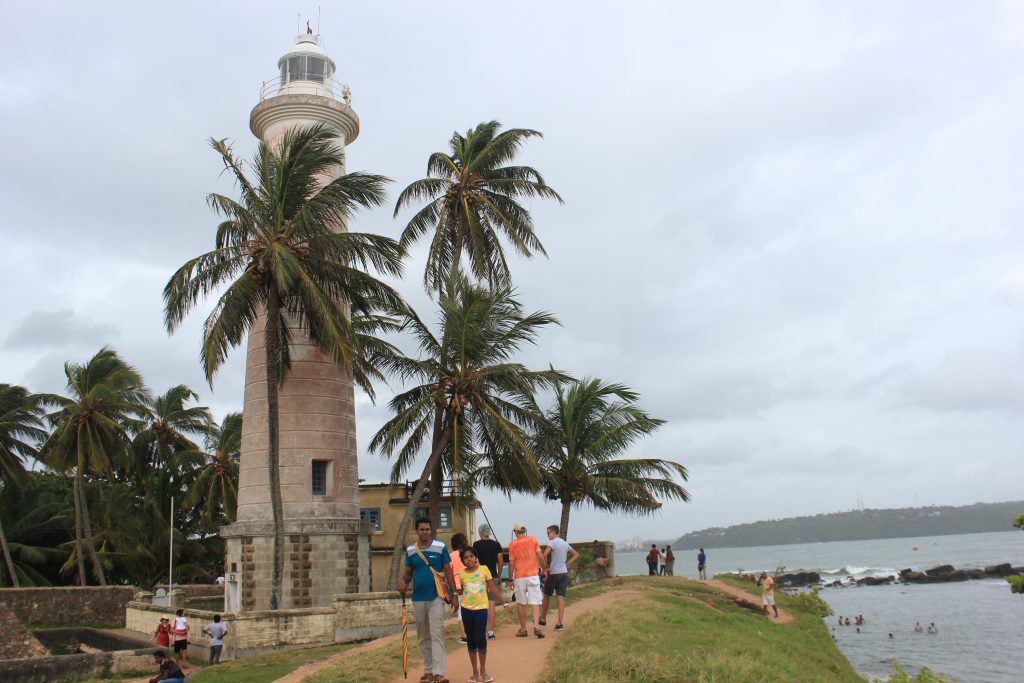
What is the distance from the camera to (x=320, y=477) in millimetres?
24500

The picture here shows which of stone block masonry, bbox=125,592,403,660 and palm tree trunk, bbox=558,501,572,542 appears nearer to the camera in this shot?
stone block masonry, bbox=125,592,403,660

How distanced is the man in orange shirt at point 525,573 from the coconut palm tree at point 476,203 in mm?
15518

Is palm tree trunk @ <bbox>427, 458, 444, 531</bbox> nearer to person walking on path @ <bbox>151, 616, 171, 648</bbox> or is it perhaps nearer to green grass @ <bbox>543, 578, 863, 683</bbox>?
green grass @ <bbox>543, 578, 863, 683</bbox>

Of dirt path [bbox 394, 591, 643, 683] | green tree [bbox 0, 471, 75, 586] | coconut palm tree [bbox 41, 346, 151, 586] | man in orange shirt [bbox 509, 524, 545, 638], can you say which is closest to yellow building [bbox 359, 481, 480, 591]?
coconut palm tree [bbox 41, 346, 151, 586]

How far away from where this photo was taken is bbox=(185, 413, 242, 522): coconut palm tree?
38.8m

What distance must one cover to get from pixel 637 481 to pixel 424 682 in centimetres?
2031

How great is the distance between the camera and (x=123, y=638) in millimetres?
24031

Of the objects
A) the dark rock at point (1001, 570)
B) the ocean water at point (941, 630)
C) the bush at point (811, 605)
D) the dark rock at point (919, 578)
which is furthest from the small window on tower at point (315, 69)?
the dark rock at point (1001, 570)

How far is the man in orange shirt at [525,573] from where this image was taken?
1314cm

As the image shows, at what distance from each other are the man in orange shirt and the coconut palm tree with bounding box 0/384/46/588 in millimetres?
29989

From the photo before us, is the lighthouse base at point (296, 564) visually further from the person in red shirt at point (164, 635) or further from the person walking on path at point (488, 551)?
the person walking on path at point (488, 551)

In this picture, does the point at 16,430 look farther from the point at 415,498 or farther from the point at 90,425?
the point at 415,498

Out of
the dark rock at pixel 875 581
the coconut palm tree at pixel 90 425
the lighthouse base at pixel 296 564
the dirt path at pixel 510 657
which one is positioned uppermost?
the coconut palm tree at pixel 90 425

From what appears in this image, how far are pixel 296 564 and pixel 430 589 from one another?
48.5 feet
